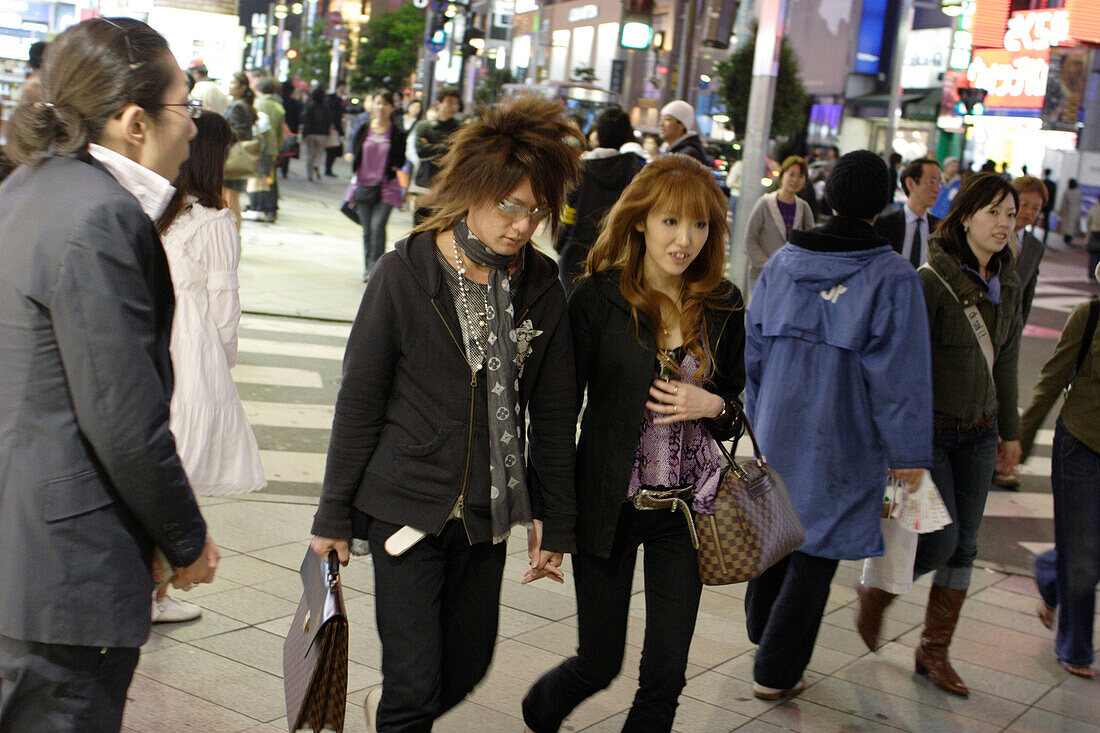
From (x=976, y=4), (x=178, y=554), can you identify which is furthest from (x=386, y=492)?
(x=976, y=4)

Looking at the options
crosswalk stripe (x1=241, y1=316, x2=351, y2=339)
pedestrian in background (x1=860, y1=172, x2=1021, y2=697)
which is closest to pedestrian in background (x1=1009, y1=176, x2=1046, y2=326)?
pedestrian in background (x1=860, y1=172, x2=1021, y2=697)

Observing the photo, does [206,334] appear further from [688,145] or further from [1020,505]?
[1020,505]

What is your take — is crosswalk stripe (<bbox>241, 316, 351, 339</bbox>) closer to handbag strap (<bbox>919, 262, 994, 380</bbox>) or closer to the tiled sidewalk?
the tiled sidewalk

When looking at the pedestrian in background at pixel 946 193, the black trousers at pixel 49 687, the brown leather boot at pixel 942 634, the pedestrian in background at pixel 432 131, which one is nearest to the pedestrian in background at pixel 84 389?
the black trousers at pixel 49 687

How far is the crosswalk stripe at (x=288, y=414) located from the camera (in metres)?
7.44

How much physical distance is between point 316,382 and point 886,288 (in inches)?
211

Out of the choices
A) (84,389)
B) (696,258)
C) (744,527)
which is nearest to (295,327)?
(696,258)

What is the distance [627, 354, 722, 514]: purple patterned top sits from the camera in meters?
3.29

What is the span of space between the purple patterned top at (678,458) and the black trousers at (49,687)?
5.11 ft

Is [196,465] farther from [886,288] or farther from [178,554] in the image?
[886,288]

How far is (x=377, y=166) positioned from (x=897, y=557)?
895cm

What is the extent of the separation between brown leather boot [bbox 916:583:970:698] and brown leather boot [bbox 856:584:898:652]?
0.20 meters

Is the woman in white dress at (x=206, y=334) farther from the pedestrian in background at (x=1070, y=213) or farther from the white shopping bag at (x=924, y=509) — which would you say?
the pedestrian in background at (x=1070, y=213)

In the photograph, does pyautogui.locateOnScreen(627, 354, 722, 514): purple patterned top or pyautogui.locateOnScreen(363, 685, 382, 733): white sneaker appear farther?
pyautogui.locateOnScreen(627, 354, 722, 514): purple patterned top
